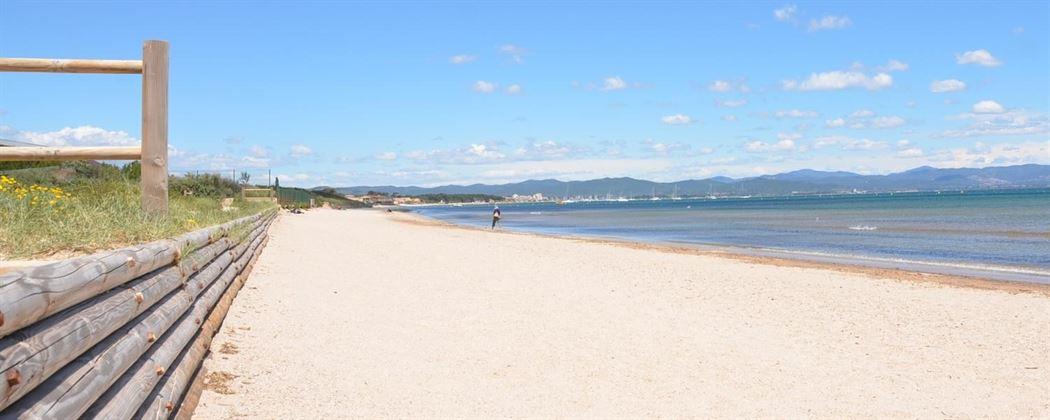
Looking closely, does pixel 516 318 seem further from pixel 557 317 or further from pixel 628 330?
pixel 628 330

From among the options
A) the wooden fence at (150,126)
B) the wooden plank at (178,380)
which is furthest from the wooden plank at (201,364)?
the wooden fence at (150,126)

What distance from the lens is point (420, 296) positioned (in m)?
10.9

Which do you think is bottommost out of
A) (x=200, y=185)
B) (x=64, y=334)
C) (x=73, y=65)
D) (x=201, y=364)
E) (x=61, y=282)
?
(x=201, y=364)

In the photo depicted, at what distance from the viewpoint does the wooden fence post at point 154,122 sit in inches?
265

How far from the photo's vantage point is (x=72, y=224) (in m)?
5.77

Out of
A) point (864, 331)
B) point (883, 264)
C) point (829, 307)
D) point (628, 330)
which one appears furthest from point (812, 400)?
point (883, 264)

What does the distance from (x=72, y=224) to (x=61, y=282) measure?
11.2ft

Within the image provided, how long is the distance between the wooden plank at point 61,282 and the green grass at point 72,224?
134cm

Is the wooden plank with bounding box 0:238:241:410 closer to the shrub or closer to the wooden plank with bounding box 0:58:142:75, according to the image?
the wooden plank with bounding box 0:58:142:75

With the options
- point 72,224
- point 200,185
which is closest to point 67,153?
point 72,224

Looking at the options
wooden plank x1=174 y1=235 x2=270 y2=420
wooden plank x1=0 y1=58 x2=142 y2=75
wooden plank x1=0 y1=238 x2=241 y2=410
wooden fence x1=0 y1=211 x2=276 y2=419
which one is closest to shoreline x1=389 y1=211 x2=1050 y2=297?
wooden plank x1=174 y1=235 x2=270 y2=420

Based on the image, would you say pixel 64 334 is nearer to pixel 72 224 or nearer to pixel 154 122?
pixel 72 224

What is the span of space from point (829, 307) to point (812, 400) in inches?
216

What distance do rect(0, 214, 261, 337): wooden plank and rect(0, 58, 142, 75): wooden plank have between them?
2.86 metres
